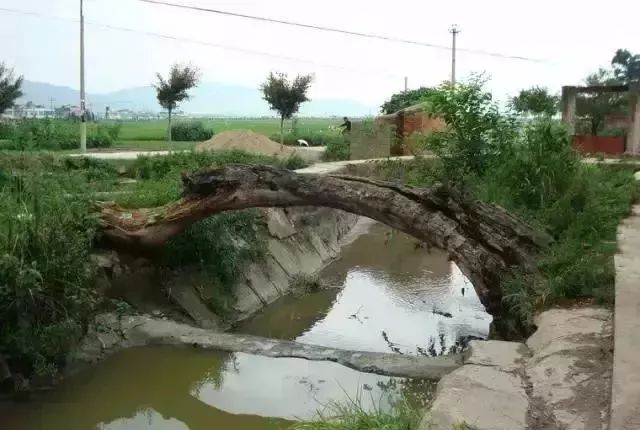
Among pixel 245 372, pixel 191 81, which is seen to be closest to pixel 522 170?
pixel 245 372

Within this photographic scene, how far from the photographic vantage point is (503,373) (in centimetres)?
346

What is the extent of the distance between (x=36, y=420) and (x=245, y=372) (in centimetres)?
158

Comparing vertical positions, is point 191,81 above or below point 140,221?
above

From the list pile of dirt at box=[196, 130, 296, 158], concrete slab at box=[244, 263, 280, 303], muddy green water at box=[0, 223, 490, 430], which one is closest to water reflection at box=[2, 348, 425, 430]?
muddy green water at box=[0, 223, 490, 430]

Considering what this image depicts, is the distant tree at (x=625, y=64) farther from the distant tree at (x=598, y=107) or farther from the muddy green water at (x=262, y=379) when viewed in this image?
the muddy green water at (x=262, y=379)

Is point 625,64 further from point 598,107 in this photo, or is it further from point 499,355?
point 499,355

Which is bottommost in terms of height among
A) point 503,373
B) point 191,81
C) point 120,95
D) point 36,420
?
point 36,420

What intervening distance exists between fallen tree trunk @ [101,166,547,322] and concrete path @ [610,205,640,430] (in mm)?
690

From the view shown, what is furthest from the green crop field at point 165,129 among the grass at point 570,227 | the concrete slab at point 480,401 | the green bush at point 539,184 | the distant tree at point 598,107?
the concrete slab at point 480,401

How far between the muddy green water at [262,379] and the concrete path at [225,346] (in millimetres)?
84

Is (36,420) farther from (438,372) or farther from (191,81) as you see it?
(191,81)

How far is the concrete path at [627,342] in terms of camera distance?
8.59 ft

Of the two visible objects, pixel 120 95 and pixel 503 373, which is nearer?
pixel 503 373

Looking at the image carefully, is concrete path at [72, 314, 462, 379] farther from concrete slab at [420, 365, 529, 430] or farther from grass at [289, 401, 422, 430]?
grass at [289, 401, 422, 430]
